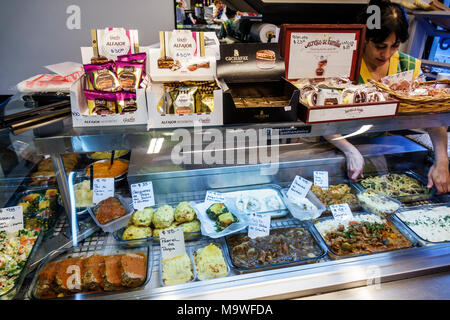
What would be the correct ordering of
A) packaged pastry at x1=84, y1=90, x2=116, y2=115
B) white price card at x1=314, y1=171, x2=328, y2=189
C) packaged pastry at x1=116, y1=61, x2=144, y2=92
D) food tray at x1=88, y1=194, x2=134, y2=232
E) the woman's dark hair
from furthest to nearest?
white price card at x1=314, y1=171, x2=328, y2=189 → the woman's dark hair → food tray at x1=88, y1=194, x2=134, y2=232 → packaged pastry at x1=116, y1=61, x2=144, y2=92 → packaged pastry at x1=84, y1=90, x2=116, y2=115

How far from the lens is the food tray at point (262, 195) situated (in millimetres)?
2241

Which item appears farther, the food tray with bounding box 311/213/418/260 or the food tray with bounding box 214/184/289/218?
Result: the food tray with bounding box 214/184/289/218

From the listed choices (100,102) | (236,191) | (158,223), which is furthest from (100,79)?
(236,191)

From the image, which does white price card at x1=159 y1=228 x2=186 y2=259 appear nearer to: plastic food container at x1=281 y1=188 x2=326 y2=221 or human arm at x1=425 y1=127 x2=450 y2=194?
plastic food container at x1=281 y1=188 x2=326 y2=221

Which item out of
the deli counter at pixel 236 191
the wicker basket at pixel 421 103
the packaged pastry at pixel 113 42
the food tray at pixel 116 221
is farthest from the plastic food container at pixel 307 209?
the packaged pastry at pixel 113 42

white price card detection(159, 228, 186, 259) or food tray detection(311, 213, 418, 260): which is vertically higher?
white price card detection(159, 228, 186, 259)

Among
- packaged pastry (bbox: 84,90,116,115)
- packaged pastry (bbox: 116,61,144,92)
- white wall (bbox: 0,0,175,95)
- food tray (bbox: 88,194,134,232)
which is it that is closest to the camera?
packaged pastry (bbox: 84,90,116,115)

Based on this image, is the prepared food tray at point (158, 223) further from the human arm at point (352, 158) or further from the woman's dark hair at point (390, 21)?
the woman's dark hair at point (390, 21)

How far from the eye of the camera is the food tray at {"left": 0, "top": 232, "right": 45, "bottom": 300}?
61.4 inches

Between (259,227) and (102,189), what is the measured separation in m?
1.16

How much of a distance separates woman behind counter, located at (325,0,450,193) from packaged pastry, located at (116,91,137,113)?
1.75 meters

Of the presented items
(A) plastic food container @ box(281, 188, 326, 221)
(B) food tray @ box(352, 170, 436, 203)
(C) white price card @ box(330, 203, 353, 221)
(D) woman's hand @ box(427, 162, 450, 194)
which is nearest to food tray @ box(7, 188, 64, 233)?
(A) plastic food container @ box(281, 188, 326, 221)

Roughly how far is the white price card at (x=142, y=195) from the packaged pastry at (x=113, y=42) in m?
0.89

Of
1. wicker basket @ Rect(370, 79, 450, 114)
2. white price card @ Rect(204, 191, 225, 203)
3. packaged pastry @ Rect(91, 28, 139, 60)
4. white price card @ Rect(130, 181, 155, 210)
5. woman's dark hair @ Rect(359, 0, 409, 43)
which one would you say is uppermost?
woman's dark hair @ Rect(359, 0, 409, 43)
